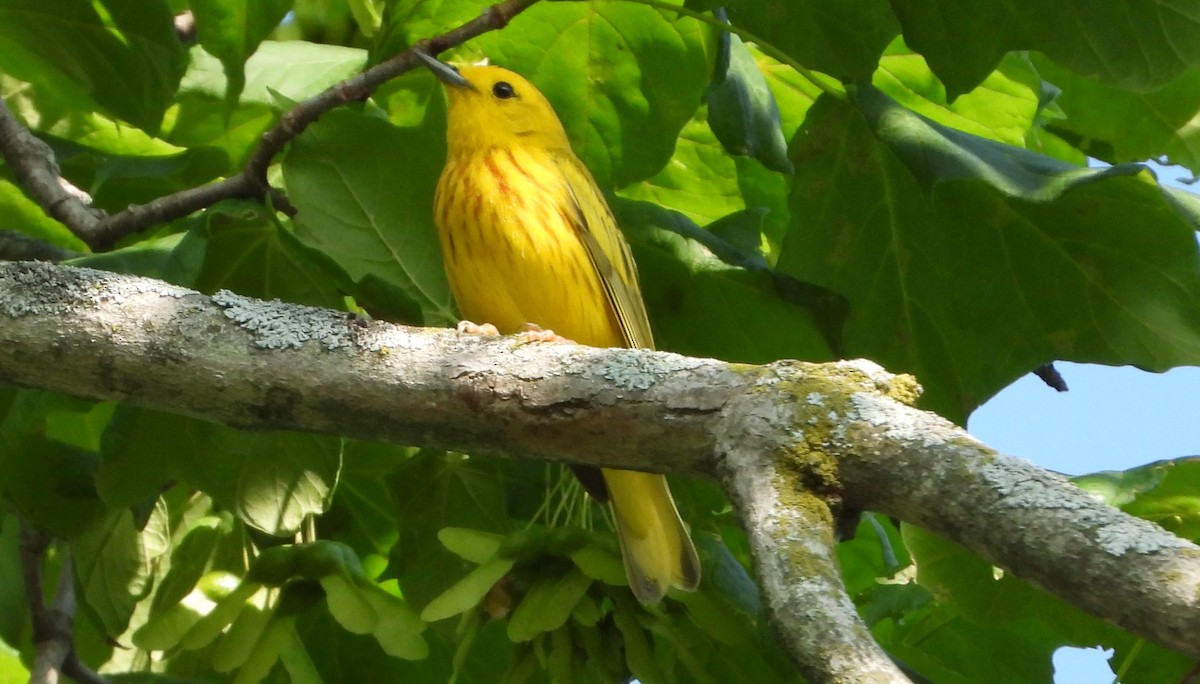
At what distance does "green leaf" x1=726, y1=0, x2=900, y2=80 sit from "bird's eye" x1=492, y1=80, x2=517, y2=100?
0.85 metres

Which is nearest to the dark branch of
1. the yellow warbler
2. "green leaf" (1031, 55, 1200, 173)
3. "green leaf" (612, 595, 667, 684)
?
the yellow warbler

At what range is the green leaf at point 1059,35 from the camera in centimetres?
271

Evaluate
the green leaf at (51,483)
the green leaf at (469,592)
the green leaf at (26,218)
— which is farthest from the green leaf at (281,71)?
the green leaf at (469,592)

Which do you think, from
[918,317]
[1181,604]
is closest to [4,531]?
[918,317]

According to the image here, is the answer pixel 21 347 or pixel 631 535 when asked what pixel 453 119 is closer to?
pixel 631 535

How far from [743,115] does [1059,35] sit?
70 centimetres

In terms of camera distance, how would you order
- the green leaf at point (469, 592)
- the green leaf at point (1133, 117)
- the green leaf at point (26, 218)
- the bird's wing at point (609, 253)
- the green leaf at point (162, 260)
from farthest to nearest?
1. the green leaf at point (1133, 117)
2. the green leaf at point (26, 218)
3. the bird's wing at point (609, 253)
4. the green leaf at point (162, 260)
5. the green leaf at point (469, 592)

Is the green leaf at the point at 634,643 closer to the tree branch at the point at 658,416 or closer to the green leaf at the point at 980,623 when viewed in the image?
the tree branch at the point at 658,416

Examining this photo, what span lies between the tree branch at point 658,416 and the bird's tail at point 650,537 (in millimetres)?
469

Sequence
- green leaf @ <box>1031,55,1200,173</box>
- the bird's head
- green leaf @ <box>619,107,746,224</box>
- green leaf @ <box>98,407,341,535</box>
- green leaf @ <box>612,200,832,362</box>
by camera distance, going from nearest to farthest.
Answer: green leaf @ <box>98,407,341,535</box>, green leaf @ <box>612,200,832,362</box>, the bird's head, green leaf @ <box>1031,55,1200,173</box>, green leaf @ <box>619,107,746,224</box>

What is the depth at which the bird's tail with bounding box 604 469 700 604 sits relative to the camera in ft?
7.43

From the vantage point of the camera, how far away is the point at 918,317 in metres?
3.05

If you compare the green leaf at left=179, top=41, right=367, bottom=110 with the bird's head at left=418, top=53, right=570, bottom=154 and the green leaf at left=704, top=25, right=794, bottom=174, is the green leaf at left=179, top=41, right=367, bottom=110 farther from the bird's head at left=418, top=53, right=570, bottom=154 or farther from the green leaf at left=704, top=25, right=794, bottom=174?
the green leaf at left=704, top=25, right=794, bottom=174

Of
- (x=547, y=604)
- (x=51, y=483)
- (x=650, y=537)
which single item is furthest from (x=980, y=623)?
(x=51, y=483)
